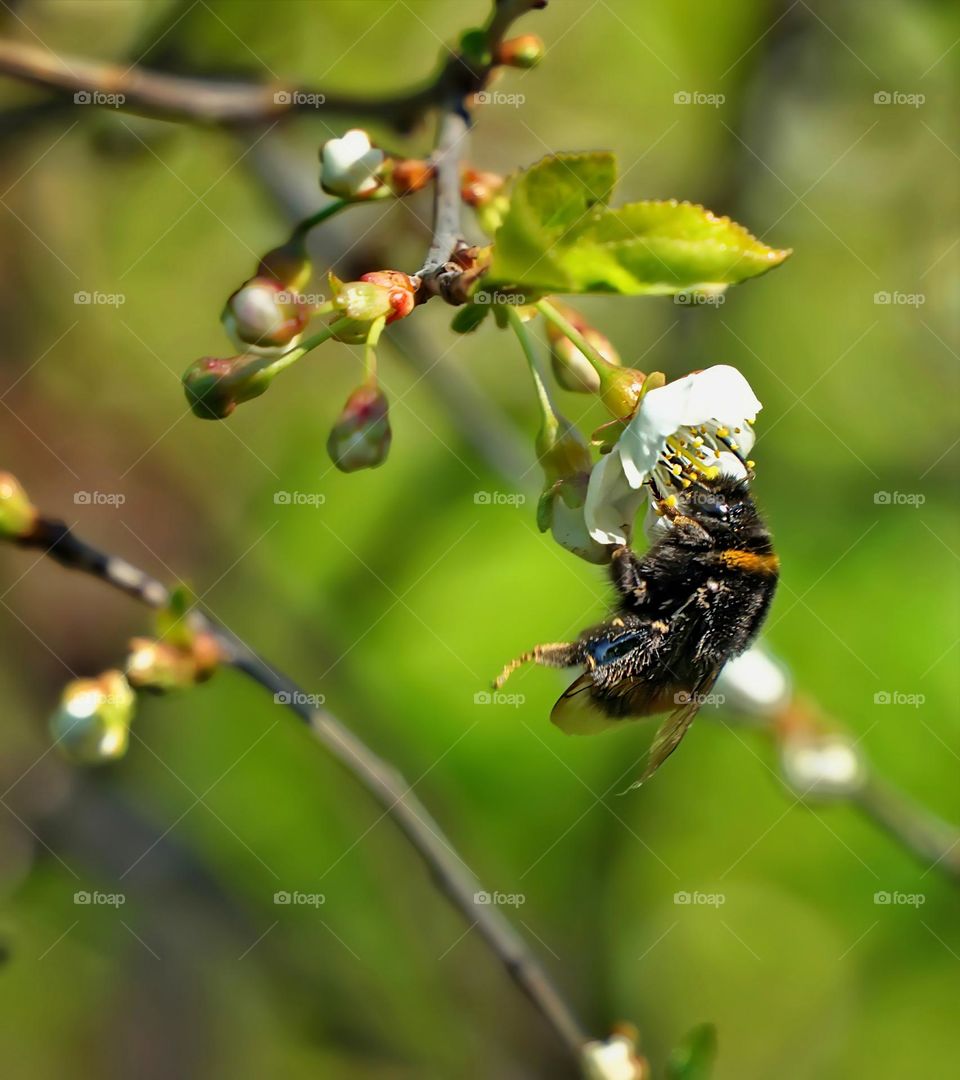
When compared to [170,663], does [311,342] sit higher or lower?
higher

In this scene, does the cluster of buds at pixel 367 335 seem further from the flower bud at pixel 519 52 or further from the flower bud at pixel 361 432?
the flower bud at pixel 519 52

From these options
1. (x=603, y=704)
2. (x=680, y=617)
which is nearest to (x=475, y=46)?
(x=680, y=617)

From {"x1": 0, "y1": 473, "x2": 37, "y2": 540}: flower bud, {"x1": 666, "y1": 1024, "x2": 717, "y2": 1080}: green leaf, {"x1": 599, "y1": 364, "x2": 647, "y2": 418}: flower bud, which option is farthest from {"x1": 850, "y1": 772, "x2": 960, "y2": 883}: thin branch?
Answer: {"x1": 0, "y1": 473, "x2": 37, "y2": 540}: flower bud

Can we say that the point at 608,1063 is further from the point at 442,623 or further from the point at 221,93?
the point at 221,93

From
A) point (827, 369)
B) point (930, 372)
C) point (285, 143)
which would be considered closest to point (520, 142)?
point (285, 143)

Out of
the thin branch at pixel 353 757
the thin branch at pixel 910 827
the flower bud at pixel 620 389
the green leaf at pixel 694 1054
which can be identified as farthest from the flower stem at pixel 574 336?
the thin branch at pixel 910 827
